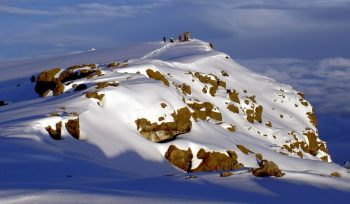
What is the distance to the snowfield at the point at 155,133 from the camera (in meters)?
14.9

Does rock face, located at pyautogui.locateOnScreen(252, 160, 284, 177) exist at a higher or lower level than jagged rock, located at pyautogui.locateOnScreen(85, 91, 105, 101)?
lower

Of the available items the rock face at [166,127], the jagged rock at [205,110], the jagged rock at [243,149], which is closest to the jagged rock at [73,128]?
the rock face at [166,127]

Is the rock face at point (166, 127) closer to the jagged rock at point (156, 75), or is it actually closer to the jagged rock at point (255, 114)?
the jagged rock at point (156, 75)

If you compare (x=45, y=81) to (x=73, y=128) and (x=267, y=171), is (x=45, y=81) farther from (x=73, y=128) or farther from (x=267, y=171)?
(x=267, y=171)

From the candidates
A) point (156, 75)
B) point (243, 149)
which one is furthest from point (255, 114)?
point (243, 149)

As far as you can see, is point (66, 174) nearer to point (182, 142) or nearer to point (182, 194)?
point (182, 194)

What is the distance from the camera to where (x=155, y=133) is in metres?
31.6

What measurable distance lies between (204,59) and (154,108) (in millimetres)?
24219

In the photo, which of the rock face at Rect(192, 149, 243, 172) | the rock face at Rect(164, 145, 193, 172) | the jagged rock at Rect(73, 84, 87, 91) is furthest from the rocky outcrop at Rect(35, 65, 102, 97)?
the rock face at Rect(192, 149, 243, 172)

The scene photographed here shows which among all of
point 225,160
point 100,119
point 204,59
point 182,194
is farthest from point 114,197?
point 204,59

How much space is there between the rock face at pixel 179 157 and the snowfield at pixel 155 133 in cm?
29

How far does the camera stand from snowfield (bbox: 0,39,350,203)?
14.9 metres

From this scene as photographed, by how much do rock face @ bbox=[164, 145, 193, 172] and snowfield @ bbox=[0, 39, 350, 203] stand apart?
0.95 ft

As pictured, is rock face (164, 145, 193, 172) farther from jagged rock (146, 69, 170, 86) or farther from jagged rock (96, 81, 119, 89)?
jagged rock (146, 69, 170, 86)
